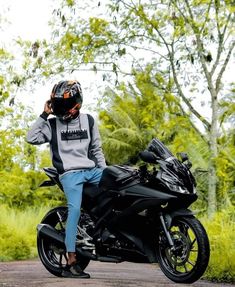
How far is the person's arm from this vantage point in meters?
6.82

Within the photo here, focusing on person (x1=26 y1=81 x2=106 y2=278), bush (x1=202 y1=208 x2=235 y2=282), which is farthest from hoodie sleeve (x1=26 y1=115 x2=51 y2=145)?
bush (x1=202 y1=208 x2=235 y2=282)

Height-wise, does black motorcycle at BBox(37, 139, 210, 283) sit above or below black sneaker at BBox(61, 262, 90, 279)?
above

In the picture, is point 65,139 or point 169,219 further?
point 65,139

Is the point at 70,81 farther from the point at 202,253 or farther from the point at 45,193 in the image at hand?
the point at 45,193

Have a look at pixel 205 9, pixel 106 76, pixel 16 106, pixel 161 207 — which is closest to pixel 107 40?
pixel 106 76

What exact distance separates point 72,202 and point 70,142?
2.07 feet

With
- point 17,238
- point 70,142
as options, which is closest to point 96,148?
point 70,142

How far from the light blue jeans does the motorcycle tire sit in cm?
39

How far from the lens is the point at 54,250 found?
720cm

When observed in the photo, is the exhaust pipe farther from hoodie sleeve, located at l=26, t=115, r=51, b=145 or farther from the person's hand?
the person's hand

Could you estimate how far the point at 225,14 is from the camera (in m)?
13.6

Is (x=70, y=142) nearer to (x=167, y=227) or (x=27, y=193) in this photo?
(x=167, y=227)

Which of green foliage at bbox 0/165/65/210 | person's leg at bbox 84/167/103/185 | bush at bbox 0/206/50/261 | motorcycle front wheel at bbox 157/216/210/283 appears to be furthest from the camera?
green foliage at bbox 0/165/65/210

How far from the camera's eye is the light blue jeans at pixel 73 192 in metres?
6.61
